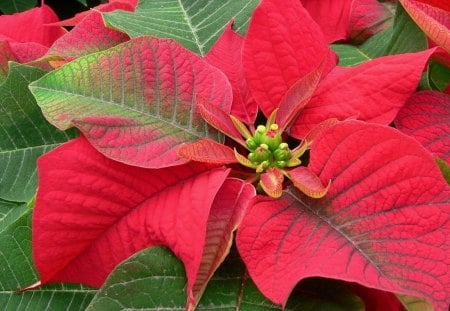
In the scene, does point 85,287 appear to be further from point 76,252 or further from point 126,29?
point 126,29

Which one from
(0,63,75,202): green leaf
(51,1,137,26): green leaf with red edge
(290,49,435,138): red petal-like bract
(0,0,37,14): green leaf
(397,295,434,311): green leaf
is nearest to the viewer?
A: (397,295,434,311): green leaf

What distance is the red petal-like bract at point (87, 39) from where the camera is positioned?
0.60 m

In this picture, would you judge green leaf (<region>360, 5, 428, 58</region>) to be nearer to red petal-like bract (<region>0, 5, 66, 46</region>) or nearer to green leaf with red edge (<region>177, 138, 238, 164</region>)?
green leaf with red edge (<region>177, 138, 238, 164</region>)

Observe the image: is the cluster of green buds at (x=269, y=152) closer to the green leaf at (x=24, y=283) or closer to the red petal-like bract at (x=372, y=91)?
the red petal-like bract at (x=372, y=91)

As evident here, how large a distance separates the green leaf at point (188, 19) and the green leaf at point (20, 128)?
0.10 meters

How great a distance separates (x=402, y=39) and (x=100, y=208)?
303mm

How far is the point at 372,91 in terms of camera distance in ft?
1.58

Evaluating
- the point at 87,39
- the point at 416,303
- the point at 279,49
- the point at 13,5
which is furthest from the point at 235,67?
the point at 13,5

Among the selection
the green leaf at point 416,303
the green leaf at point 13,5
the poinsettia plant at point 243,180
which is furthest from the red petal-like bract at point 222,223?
the green leaf at point 13,5

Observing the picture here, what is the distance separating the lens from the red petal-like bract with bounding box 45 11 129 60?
23.7 inches

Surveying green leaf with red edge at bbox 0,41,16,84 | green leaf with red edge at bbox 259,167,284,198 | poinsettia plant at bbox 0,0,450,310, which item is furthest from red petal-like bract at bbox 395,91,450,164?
green leaf with red edge at bbox 0,41,16,84

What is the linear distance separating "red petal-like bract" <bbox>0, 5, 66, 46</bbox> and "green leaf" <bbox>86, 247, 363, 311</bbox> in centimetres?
38

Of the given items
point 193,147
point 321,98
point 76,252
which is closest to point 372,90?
point 321,98

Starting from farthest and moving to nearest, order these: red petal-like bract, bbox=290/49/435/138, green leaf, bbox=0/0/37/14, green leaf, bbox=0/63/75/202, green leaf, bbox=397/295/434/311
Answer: green leaf, bbox=0/0/37/14 → green leaf, bbox=0/63/75/202 → red petal-like bract, bbox=290/49/435/138 → green leaf, bbox=397/295/434/311
